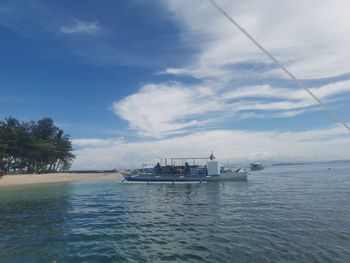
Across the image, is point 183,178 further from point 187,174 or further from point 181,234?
point 181,234

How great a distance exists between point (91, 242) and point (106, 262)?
14.7 ft

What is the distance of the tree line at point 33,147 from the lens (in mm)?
91812

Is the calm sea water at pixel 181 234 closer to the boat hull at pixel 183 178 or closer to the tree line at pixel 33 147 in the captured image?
the boat hull at pixel 183 178

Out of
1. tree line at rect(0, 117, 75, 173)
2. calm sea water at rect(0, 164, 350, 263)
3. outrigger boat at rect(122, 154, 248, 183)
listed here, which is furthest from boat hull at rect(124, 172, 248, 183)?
calm sea water at rect(0, 164, 350, 263)

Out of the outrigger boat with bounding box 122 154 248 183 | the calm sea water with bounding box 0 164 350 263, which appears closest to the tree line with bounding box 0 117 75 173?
the outrigger boat with bounding box 122 154 248 183

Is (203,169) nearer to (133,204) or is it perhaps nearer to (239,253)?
(133,204)

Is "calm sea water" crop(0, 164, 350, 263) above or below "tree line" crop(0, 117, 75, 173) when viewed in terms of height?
below

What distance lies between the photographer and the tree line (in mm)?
91812

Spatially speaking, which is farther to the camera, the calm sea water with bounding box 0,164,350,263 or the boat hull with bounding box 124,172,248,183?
the boat hull with bounding box 124,172,248,183

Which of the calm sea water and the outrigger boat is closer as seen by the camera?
the calm sea water

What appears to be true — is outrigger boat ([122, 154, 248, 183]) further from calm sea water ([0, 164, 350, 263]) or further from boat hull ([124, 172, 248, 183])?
calm sea water ([0, 164, 350, 263])

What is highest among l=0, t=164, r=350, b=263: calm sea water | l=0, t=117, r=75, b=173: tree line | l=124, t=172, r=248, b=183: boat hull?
l=0, t=117, r=75, b=173: tree line

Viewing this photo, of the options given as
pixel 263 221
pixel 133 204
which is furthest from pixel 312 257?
pixel 133 204

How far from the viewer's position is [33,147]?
96188 mm
